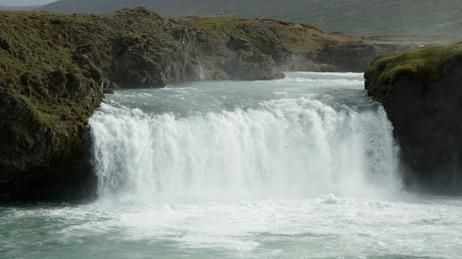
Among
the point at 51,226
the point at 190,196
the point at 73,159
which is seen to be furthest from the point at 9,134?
the point at 190,196

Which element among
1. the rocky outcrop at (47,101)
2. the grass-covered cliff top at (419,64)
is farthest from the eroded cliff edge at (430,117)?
the rocky outcrop at (47,101)

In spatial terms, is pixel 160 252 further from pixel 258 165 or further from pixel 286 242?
pixel 258 165

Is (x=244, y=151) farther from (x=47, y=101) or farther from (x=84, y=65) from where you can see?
(x=84, y=65)

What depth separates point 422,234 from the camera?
95.9 feet

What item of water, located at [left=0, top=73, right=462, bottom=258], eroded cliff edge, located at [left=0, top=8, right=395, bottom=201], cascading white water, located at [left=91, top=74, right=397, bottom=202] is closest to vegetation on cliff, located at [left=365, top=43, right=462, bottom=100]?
water, located at [left=0, top=73, right=462, bottom=258]

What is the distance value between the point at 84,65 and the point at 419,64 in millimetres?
22023

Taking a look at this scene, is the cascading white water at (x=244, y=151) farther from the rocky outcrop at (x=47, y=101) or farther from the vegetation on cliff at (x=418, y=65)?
the vegetation on cliff at (x=418, y=65)

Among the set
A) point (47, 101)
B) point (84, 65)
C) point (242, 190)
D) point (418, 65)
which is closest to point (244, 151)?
point (242, 190)

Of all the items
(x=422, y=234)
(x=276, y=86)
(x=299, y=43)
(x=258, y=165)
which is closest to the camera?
(x=422, y=234)

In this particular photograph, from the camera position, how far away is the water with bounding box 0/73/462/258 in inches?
1080

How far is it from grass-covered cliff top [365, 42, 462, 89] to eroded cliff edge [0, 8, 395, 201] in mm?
18825

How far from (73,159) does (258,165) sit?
36.1ft

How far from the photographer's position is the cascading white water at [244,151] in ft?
121

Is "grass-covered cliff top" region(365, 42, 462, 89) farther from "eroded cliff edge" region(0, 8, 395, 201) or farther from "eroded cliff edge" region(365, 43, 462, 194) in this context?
"eroded cliff edge" region(0, 8, 395, 201)
